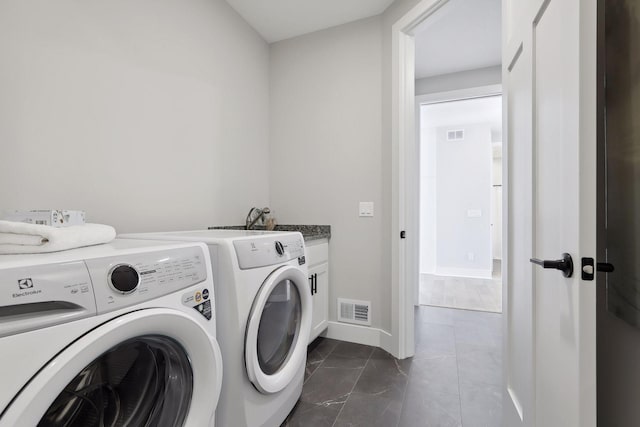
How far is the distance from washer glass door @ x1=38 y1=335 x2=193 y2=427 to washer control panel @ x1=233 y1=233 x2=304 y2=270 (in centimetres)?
38

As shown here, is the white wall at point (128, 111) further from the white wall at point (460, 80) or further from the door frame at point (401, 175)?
the white wall at point (460, 80)

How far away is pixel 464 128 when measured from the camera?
509cm

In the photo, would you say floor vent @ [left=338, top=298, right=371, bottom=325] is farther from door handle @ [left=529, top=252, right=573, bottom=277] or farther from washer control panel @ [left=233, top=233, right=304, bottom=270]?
door handle @ [left=529, top=252, right=573, bottom=277]

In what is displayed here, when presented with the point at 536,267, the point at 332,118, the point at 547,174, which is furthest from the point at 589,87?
the point at 332,118

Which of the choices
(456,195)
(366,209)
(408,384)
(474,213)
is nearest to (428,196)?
(456,195)

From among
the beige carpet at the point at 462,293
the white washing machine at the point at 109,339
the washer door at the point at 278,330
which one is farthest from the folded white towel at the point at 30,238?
the beige carpet at the point at 462,293

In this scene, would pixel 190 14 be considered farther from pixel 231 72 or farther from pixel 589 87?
pixel 589 87

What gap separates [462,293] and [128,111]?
13.0 ft

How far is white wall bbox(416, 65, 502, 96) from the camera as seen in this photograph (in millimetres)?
3021

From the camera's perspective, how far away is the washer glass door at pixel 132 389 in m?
0.70

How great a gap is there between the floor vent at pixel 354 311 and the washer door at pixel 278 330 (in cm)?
94

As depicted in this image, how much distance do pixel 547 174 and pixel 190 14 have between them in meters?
2.10

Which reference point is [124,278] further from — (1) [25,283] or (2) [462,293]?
(2) [462,293]

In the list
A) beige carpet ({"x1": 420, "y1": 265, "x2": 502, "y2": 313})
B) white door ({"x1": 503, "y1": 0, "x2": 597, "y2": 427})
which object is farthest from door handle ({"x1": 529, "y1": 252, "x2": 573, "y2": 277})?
beige carpet ({"x1": 420, "y1": 265, "x2": 502, "y2": 313})
